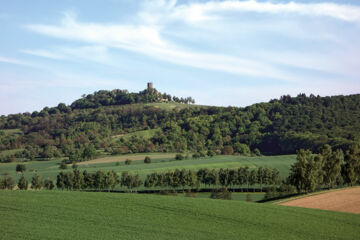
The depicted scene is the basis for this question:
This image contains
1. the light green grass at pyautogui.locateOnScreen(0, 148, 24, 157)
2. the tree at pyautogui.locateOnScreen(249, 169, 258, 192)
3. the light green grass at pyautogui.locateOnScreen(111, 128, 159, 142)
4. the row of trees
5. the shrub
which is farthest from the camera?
the light green grass at pyautogui.locateOnScreen(111, 128, 159, 142)

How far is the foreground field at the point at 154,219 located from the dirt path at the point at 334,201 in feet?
16.4

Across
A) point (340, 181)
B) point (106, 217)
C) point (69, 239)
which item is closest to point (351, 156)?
point (340, 181)

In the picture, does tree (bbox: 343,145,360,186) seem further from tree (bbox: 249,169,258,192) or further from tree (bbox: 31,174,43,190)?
tree (bbox: 31,174,43,190)

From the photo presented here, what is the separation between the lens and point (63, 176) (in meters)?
78.2

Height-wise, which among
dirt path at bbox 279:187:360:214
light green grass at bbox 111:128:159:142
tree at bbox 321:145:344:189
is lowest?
dirt path at bbox 279:187:360:214

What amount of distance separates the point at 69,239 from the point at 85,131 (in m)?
148

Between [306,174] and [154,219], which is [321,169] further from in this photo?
[154,219]

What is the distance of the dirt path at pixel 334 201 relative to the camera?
44000mm

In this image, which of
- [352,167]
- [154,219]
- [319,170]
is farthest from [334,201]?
[154,219]

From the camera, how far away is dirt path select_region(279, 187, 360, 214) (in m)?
44.0

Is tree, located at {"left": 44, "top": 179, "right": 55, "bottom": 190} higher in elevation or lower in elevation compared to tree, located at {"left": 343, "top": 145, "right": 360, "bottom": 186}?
lower

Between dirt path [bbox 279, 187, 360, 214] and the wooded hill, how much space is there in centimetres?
6147

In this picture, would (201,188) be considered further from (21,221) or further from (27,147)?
(27,147)

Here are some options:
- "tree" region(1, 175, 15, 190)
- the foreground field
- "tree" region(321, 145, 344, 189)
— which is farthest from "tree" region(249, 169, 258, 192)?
"tree" region(1, 175, 15, 190)
